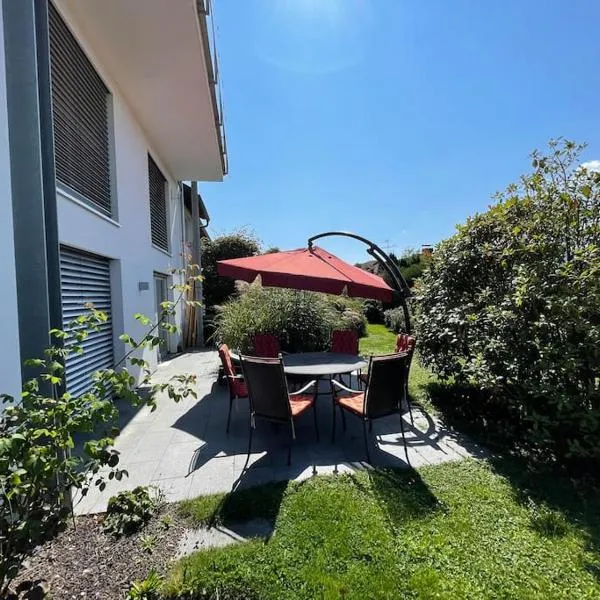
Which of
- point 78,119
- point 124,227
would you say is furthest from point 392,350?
point 78,119

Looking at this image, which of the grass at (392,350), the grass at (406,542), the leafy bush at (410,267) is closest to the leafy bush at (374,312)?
the grass at (392,350)

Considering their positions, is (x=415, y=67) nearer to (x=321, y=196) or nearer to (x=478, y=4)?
(x=478, y=4)

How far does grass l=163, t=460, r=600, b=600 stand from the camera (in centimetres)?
236

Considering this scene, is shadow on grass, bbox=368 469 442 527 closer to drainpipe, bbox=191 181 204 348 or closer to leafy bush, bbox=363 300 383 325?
drainpipe, bbox=191 181 204 348

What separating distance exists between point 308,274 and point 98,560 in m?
3.92

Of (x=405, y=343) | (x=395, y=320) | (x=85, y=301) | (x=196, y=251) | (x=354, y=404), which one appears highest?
(x=196, y=251)

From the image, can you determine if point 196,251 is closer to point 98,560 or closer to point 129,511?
point 129,511

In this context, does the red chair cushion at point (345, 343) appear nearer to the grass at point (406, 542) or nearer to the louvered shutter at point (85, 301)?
the grass at point (406, 542)

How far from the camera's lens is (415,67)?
28.2ft

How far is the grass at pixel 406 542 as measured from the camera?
2.36 metres

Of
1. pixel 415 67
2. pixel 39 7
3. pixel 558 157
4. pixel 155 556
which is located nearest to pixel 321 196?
pixel 415 67

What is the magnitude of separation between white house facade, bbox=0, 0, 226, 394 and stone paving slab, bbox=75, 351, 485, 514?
4.51ft

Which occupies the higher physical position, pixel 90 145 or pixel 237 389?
pixel 90 145

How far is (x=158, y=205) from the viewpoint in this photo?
10875 mm
